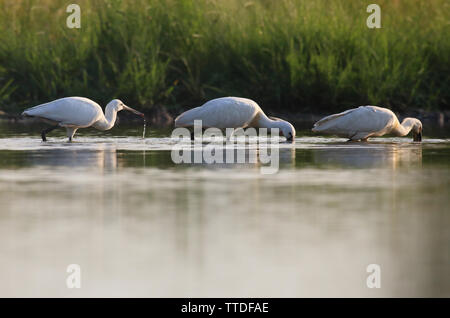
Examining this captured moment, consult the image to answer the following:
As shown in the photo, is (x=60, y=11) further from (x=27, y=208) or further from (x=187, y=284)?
(x=187, y=284)

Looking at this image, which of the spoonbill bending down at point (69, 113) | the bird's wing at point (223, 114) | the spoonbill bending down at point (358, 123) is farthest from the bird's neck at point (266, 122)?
the spoonbill bending down at point (69, 113)

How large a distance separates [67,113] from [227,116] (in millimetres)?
2014

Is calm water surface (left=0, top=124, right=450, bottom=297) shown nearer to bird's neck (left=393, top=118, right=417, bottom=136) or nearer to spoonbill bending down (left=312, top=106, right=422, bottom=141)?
spoonbill bending down (left=312, top=106, right=422, bottom=141)

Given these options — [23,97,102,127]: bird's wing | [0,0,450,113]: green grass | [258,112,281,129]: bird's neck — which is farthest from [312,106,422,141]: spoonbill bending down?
[0,0,450,113]: green grass

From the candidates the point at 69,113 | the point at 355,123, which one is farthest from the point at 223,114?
the point at 69,113

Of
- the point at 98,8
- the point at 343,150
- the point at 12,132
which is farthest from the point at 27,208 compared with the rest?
the point at 98,8

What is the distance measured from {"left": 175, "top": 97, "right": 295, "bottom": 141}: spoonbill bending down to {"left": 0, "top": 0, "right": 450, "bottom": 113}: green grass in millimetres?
3813

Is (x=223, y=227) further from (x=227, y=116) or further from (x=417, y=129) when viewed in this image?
(x=417, y=129)

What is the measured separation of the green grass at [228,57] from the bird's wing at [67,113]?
4.51m

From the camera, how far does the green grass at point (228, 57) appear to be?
17.1m

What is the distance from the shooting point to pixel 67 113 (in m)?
12.3

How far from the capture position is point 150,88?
17.1 m

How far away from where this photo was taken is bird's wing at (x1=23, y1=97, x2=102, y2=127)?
40.4 ft

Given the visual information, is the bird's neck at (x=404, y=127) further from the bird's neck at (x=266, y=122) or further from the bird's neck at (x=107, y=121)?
the bird's neck at (x=107, y=121)
